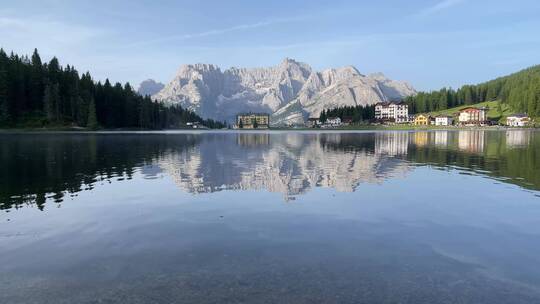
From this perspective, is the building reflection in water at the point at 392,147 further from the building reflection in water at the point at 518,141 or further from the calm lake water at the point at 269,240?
the calm lake water at the point at 269,240

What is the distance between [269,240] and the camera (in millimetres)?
20234

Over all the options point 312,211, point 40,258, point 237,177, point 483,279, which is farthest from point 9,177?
point 483,279

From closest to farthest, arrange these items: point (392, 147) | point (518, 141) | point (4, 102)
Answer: point (392, 147), point (518, 141), point (4, 102)

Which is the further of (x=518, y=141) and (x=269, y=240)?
(x=518, y=141)

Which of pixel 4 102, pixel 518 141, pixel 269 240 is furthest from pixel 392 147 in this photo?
pixel 4 102

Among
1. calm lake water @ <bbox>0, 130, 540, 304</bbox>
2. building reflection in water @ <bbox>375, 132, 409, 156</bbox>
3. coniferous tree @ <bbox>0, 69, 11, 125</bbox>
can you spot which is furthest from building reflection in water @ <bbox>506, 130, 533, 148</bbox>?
coniferous tree @ <bbox>0, 69, 11, 125</bbox>

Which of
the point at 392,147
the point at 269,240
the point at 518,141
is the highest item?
the point at 518,141

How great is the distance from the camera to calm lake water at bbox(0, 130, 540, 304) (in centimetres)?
1410

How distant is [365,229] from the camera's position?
74.3 ft

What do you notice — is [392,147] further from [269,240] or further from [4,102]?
[4,102]

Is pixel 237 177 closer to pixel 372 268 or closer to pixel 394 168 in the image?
pixel 394 168

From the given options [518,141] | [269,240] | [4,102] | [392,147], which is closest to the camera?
[269,240]

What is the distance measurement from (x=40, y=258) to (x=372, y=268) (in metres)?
14.4

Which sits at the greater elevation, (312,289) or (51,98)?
(51,98)
